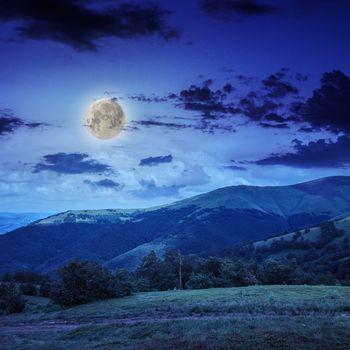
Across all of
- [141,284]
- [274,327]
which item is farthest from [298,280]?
[274,327]

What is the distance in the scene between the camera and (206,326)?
100 ft

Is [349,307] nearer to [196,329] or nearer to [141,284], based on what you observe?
[196,329]

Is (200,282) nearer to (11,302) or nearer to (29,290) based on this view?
(11,302)

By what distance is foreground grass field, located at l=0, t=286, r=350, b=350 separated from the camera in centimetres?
2364

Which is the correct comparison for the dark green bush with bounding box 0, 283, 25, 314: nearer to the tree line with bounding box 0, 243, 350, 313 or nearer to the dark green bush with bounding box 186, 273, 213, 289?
the tree line with bounding box 0, 243, 350, 313

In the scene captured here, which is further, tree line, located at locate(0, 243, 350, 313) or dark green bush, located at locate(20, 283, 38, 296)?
dark green bush, located at locate(20, 283, 38, 296)

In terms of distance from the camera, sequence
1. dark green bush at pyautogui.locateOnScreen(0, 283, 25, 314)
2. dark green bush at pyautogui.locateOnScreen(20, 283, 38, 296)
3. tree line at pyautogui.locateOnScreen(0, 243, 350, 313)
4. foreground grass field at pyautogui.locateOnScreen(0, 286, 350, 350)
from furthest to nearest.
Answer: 1. dark green bush at pyautogui.locateOnScreen(20, 283, 38, 296)
2. dark green bush at pyautogui.locateOnScreen(0, 283, 25, 314)
3. tree line at pyautogui.locateOnScreen(0, 243, 350, 313)
4. foreground grass field at pyautogui.locateOnScreen(0, 286, 350, 350)

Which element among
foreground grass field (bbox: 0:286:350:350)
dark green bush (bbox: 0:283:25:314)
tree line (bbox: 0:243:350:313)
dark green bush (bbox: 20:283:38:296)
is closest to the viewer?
foreground grass field (bbox: 0:286:350:350)

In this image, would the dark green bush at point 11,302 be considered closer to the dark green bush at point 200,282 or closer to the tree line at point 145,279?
the tree line at point 145,279

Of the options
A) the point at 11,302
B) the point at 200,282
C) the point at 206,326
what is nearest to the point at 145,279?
the point at 200,282

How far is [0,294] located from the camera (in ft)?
282

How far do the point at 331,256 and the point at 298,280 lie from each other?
109631mm

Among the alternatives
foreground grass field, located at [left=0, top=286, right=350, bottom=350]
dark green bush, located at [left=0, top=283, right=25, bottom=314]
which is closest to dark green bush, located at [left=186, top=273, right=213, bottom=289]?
dark green bush, located at [left=0, top=283, right=25, bottom=314]

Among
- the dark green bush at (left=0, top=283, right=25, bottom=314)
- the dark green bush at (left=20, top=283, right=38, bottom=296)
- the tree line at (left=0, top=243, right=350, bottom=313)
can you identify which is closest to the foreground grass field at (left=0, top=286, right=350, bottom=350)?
the tree line at (left=0, top=243, right=350, bottom=313)
